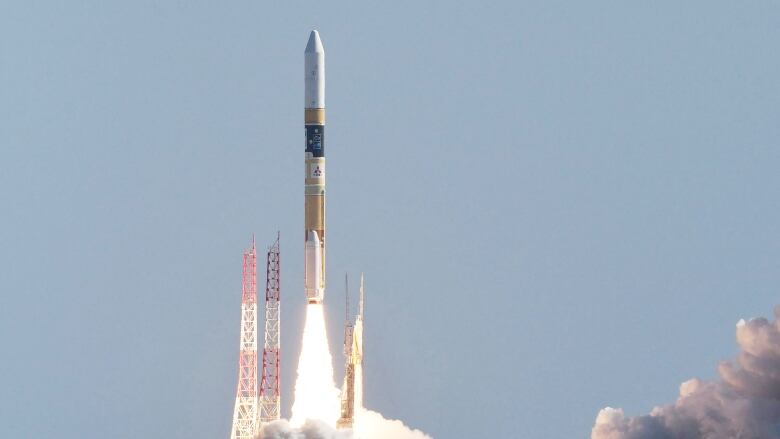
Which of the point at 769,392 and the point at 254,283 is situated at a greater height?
the point at 254,283

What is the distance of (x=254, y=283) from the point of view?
330 feet

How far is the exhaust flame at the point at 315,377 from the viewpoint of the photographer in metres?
95.6

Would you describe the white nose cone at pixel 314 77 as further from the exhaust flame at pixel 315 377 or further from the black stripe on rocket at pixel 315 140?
the exhaust flame at pixel 315 377

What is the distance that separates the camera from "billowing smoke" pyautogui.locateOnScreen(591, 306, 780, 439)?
8981 cm

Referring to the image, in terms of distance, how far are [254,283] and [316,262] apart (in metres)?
5.34

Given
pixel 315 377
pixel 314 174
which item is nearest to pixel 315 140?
pixel 314 174

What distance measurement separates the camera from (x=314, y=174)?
96188 millimetres

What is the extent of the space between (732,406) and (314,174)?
12071 mm

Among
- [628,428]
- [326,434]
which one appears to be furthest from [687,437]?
[326,434]

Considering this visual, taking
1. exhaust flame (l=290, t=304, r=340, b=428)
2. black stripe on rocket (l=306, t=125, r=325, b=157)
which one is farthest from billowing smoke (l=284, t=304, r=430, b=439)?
black stripe on rocket (l=306, t=125, r=325, b=157)

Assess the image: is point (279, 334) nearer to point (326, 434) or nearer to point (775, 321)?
point (326, 434)

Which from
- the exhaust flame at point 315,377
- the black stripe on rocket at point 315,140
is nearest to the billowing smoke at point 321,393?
the exhaust flame at point 315,377

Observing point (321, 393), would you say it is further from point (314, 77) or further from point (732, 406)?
point (732, 406)

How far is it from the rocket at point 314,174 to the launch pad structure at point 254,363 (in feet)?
12.1
